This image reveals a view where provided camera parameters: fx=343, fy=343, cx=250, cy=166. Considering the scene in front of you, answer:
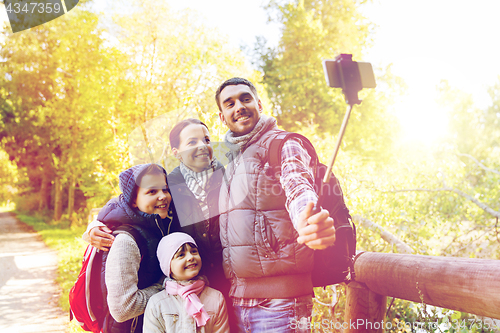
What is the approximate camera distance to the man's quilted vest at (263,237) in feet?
4.94

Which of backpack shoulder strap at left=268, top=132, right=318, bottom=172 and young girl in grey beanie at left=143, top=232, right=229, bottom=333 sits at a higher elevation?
backpack shoulder strap at left=268, top=132, right=318, bottom=172

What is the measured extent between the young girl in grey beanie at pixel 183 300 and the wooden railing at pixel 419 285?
2.82 ft

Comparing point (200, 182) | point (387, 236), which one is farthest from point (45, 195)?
point (200, 182)

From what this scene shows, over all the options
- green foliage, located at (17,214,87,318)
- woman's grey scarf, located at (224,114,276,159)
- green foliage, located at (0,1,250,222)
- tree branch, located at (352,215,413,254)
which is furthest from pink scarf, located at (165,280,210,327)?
green foliage, located at (17,214,87,318)

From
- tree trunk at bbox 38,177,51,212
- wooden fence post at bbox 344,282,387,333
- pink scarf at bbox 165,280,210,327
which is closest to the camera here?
pink scarf at bbox 165,280,210,327

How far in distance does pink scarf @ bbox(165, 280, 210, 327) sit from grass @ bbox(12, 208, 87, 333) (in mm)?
3481

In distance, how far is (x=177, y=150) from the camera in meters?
2.21

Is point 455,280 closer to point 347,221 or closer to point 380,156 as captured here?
point 347,221

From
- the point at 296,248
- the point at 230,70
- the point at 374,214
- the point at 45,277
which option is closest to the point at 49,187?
the point at 45,277

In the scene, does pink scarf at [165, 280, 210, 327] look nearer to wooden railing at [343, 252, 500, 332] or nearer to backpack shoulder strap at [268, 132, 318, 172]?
backpack shoulder strap at [268, 132, 318, 172]

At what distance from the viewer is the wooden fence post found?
2.11 m

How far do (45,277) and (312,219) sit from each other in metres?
7.81

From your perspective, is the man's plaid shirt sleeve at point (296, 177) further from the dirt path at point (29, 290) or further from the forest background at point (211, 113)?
the dirt path at point (29, 290)

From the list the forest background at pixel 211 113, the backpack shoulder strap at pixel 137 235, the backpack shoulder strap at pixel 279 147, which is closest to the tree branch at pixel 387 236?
the forest background at pixel 211 113
